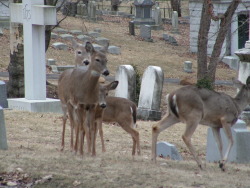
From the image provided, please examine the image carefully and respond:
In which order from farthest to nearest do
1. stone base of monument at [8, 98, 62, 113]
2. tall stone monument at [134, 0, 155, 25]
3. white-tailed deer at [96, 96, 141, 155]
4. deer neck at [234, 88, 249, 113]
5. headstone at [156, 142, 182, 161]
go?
tall stone monument at [134, 0, 155, 25], stone base of monument at [8, 98, 62, 113], white-tailed deer at [96, 96, 141, 155], headstone at [156, 142, 182, 161], deer neck at [234, 88, 249, 113]

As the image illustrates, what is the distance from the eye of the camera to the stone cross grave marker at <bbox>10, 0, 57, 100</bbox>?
53.7 ft

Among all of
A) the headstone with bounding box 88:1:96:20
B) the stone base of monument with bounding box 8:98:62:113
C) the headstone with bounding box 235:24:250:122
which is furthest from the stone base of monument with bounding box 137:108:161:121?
the headstone with bounding box 88:1:96:20

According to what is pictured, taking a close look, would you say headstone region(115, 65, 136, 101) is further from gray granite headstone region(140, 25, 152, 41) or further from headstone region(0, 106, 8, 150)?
gray granite headstone region(140, 25, 152, 41)

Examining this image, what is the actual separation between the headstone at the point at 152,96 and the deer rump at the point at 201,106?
7.46 m

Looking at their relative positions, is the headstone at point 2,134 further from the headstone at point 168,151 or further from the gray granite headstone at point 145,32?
the gray granite headstone at point 145,32

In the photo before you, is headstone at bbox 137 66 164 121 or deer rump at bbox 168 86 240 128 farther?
headstone at bbox 137 66 164 121

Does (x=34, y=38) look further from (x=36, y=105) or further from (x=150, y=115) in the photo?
(x=150, y=115)

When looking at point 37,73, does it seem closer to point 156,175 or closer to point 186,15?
point 156,175

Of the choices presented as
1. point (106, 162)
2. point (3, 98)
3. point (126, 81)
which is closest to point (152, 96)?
point (126, 81)

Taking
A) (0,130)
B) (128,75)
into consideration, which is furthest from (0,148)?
(128,75)

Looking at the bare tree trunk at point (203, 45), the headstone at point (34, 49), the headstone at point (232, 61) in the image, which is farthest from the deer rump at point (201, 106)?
the headstone at point (232, 61)

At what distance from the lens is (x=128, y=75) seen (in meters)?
18.5

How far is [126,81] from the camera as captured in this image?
18609 millimetres

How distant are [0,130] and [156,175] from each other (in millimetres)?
3108
